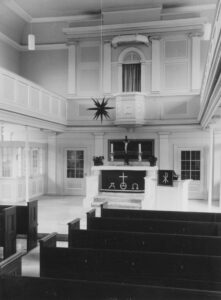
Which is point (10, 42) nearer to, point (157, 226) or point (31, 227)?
point (31, 227)

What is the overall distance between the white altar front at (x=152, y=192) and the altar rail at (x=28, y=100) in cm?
268

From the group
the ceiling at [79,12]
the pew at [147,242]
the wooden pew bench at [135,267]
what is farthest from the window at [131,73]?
the wooden pew bench at [135,267]

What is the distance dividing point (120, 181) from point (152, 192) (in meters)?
1.21

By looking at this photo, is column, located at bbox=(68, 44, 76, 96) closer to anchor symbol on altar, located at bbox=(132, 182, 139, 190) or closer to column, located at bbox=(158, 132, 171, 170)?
column, located at bbox=(158, 132, 171, 170)

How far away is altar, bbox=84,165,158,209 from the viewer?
1098cm

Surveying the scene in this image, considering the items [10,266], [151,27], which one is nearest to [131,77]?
[151,27]

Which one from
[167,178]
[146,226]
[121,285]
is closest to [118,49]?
[167,178]

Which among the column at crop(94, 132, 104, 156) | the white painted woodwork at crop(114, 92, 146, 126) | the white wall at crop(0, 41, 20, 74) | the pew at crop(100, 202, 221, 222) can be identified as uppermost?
the white wall at crop(0, 41, 20, 74)

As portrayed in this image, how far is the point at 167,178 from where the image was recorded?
9.80m

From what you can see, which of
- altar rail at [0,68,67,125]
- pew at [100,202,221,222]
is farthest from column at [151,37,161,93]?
pew at [100,202,221,222]

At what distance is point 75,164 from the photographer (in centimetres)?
1499

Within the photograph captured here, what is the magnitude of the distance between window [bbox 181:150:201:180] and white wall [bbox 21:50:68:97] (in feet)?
18.7

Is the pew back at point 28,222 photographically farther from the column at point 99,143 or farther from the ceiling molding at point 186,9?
the ceiling molding at point 186,9

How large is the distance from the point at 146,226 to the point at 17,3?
11.2 m
